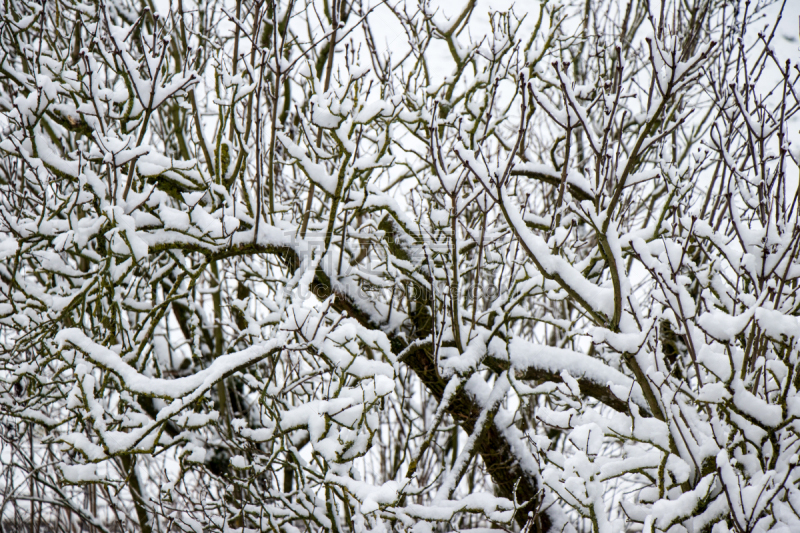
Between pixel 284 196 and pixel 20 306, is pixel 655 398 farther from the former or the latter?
pixel 284 196

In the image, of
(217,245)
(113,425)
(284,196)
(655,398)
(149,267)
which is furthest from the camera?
(284,196)

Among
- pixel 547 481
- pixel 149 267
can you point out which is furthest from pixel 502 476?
pixel 149 267

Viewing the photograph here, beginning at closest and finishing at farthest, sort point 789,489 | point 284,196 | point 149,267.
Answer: point 789,489, point 149,267, point 284,196

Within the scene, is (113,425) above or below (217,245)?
below

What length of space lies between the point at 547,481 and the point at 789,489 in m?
0.73

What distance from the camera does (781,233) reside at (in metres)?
1.92

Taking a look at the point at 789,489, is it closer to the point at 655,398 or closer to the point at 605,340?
the point at 655,398

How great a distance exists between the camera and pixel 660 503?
1.77 meters

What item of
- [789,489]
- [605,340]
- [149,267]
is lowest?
[789,489]

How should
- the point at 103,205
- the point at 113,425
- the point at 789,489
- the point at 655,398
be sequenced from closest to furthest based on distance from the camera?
the point at 789,489 → the point at 655,398 → the point at 103,205 → the point at 113,425

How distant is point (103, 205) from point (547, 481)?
2250 mm

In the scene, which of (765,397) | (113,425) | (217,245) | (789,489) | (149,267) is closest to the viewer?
(789,489)

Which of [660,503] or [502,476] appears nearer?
[660,503]

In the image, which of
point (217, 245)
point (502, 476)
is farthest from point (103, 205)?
point (502, 476)
